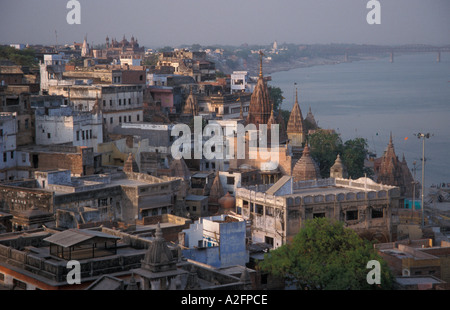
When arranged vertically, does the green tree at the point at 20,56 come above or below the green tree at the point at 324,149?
above

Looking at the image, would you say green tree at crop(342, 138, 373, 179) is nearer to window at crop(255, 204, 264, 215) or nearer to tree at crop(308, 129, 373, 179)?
tree at crop(308, 129, 373, 179)

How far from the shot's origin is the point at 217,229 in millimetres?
31859

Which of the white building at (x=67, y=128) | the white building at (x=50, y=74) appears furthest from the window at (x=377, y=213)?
the white building at (x=50, y=74)

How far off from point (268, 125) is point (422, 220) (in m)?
15.0

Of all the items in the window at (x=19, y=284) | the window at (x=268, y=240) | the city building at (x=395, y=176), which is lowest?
the window at (x=268, y=240)

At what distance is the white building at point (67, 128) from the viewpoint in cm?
4625

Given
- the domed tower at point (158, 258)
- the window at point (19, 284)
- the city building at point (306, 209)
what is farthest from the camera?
the city building at point (306, 209)

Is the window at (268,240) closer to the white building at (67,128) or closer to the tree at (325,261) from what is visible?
the tree at (325,261)

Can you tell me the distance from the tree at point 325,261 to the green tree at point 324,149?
26134 millimetres

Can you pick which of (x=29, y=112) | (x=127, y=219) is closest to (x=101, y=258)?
(x=127, y=219)

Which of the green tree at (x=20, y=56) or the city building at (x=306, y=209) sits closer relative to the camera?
the city building at (x=306, y=209)

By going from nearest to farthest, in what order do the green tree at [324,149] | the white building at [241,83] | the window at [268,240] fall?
the window at [268,240] → the green tree at [324,149] → the white building at [241,83]

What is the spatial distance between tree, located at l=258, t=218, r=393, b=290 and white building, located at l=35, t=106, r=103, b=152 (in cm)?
1901
